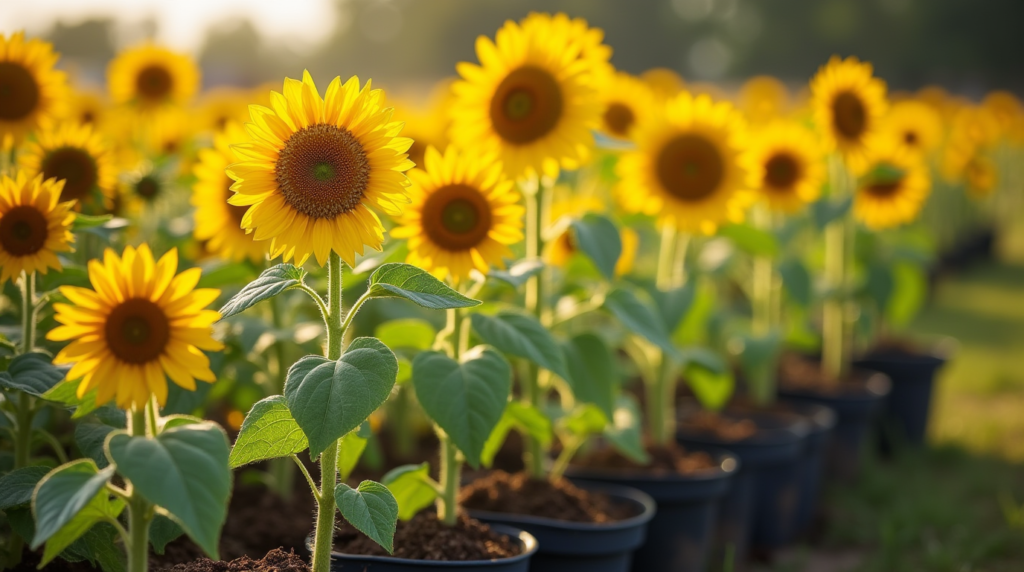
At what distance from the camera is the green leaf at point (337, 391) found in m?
1.61

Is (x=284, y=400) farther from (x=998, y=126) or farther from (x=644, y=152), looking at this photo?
(x=998, y=126)

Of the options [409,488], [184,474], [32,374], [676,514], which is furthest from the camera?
[676,514]

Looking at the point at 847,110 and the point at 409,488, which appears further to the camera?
the point at 847,110

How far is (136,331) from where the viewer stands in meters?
1.51

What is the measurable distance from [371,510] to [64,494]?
518 millimetres

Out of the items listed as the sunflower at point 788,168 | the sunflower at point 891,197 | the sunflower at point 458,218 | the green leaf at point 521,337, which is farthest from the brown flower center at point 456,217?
the sunflower at point 891,197

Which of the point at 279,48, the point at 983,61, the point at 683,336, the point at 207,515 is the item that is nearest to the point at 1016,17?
the point at 983,61

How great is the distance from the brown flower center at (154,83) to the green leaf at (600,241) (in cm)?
248

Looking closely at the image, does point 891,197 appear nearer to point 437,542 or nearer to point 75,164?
point 437,542

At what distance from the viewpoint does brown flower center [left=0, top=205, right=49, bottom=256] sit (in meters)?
1.90

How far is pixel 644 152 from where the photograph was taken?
3348 millimetres

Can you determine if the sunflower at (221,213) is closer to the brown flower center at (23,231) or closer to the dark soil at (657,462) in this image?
the brown flower center at (23,231)

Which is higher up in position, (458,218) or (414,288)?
(458,218)

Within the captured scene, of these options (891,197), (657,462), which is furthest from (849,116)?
(657,462)
